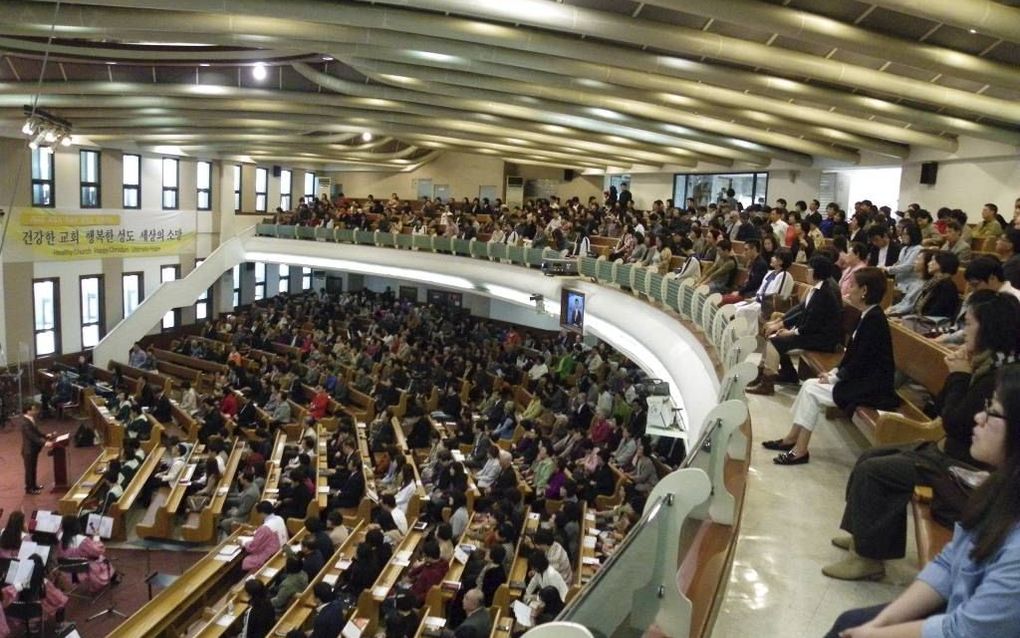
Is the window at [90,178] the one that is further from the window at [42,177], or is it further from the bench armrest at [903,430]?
the bench armrest at [903,430]

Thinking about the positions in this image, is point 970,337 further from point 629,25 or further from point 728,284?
point 629,25

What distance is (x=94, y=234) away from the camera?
2120cm

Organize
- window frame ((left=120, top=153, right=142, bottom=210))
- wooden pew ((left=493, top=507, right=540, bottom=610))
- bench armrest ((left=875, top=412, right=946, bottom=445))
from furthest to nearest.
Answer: window frame ((left=120, top=153, right=142, bottom=210)), wooden pew ((left=493, top=507, right=540, bottom=610)), bench armrest ((left=875, top=412, right=946, bottom=445))

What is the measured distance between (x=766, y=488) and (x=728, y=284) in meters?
5.89

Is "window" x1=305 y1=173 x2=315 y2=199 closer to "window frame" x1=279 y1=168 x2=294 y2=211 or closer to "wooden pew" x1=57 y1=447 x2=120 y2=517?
"window frame" x1=279 y1=168 x2=294 y2=211

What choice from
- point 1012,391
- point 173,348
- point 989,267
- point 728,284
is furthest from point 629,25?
point 173,348

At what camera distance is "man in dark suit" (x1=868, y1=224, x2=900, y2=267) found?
7.95 m

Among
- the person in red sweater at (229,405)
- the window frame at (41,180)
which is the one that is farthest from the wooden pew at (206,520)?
the window frame at (41,180)

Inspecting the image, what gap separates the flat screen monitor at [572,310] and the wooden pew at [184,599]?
6.92m

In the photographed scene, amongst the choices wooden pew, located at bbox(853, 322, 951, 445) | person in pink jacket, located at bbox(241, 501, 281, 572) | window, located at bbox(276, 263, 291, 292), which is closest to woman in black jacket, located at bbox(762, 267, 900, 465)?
wooden pew, located at bbox(853, 322, 951, 445)

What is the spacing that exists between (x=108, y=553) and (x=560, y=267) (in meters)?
9.25

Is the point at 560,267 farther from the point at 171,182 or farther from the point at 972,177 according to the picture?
the point at 171,182

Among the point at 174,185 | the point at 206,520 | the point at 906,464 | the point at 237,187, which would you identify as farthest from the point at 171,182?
the point at 906,464

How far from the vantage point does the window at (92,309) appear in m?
21.7
